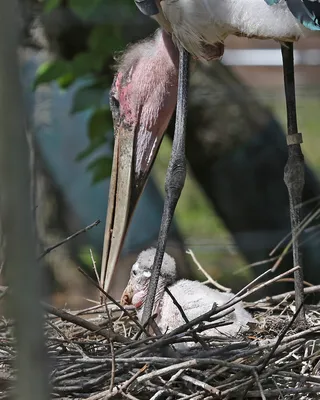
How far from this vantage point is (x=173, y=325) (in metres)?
1.52

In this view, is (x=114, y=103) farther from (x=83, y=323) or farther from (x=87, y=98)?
(x=83, y=323)

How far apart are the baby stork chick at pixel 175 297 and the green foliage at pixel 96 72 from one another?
552 mm

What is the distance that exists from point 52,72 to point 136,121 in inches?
16.6

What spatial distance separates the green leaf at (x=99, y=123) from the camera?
2.20 m

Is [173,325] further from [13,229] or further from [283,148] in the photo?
[13,229]

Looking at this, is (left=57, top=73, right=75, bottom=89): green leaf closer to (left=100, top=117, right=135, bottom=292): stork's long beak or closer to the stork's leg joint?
(left=100, top=117, right=135, bottom=292): stork's long beak

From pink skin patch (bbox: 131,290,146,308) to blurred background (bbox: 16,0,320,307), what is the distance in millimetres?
476

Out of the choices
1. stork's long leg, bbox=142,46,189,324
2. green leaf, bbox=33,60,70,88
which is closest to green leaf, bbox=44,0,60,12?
green leaf, bbox=33,60,70,88

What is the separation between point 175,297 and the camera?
5.14 ft

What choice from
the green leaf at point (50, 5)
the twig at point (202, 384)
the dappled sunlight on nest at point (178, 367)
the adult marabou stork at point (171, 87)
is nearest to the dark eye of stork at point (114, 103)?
the adult marabou stork at point (171, 87)

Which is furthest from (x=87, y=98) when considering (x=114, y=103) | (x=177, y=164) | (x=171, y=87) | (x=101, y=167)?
(x=177, y=164)

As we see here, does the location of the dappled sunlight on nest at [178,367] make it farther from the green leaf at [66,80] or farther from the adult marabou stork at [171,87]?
the green leaf at [66,80]

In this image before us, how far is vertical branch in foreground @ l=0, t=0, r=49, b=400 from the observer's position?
1.16ft

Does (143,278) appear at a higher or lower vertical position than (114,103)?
lower
